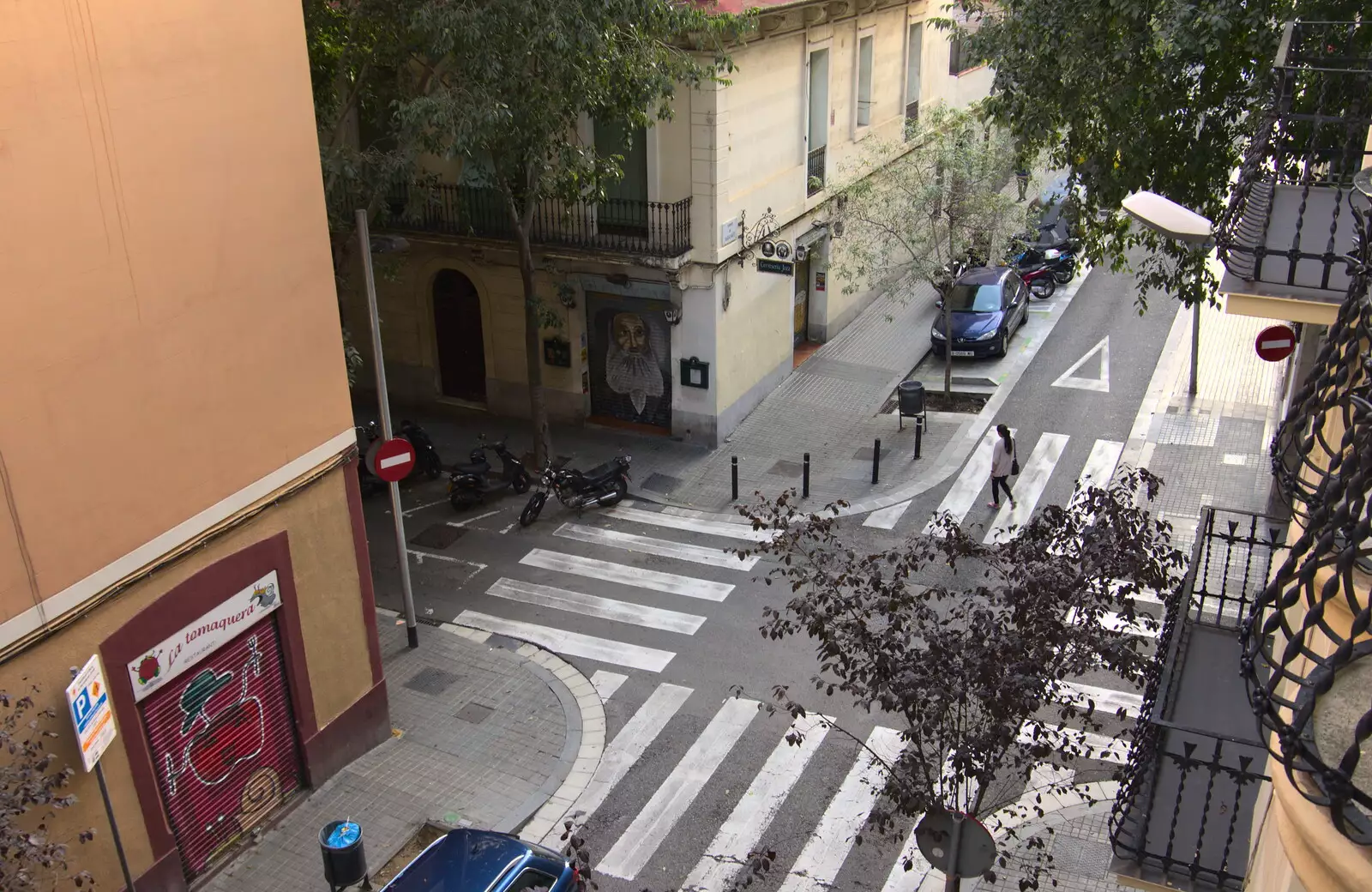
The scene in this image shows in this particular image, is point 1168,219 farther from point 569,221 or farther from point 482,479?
point 569,221

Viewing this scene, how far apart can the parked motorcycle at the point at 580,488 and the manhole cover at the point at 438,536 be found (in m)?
0.98

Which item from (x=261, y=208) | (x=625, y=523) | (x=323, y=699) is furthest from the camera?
(x=625, y=523)

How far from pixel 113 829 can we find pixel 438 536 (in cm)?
855

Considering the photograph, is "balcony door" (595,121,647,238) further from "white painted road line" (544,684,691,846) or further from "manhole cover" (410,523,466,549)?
"white painted road line" (544,684,691,846)

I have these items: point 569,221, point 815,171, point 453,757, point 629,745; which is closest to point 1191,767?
point 629,745

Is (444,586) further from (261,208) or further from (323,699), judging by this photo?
(261,208)

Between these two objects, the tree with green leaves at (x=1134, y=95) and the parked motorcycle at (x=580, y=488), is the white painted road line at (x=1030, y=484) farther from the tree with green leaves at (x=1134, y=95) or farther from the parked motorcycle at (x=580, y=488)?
the parked motorcycle at (x=580, y=488)

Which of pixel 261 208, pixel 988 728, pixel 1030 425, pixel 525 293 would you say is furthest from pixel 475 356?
pixel 988 728

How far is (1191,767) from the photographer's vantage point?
623 centimetres

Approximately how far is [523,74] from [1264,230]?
9.41m

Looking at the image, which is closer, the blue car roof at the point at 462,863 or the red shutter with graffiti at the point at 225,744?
the blue car roof at the point at 462,863

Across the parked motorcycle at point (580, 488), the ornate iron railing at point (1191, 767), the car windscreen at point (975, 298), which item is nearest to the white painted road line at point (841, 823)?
A: the ornate iron railing at point (1191, 767)

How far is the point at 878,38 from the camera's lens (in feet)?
80.8

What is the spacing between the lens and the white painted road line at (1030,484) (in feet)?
56.9
